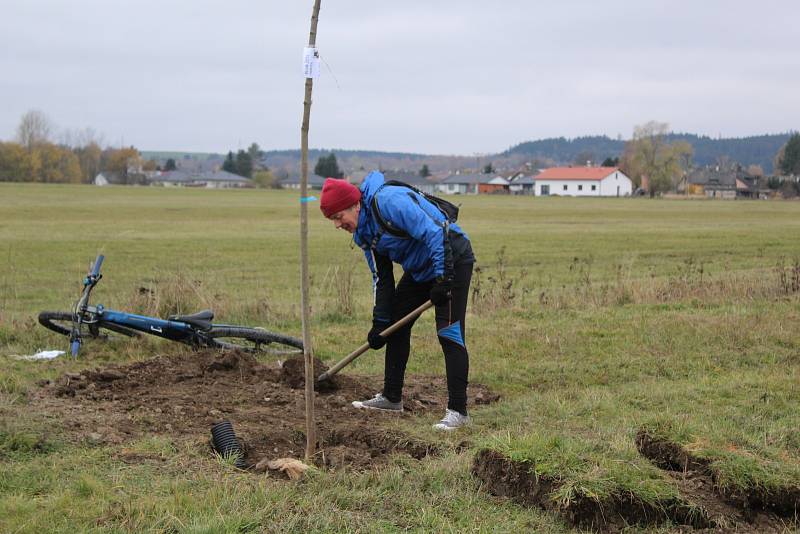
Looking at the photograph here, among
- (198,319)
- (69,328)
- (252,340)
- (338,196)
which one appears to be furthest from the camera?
(69,328)

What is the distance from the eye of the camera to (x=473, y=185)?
169m

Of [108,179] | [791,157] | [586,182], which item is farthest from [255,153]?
[791,157]

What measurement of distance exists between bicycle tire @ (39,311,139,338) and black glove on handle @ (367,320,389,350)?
3.32 metres

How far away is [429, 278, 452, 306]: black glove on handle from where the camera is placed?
5.77 metres

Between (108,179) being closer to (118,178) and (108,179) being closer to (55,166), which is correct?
(118,178)

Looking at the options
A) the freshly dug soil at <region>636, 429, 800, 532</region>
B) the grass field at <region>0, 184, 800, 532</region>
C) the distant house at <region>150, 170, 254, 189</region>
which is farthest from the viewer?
the distant house at <region>150, 170, 254, 189</region>

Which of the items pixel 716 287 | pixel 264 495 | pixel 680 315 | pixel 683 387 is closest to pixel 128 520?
pixel 264 495

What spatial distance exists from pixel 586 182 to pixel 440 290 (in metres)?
141

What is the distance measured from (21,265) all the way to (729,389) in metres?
18.9

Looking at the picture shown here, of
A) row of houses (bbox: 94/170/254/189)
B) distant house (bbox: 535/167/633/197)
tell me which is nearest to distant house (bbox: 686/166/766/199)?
distant house (bbox: 535/167/633/197)

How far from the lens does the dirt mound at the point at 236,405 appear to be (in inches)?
215

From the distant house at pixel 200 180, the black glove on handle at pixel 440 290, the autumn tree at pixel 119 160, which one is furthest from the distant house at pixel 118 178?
the black glove on handle at pixel 440 290

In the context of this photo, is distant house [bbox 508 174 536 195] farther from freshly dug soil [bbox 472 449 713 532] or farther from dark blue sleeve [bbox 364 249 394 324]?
freshly dug soil [bbox 472 449 713 532]

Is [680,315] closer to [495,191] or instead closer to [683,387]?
[683,387]
